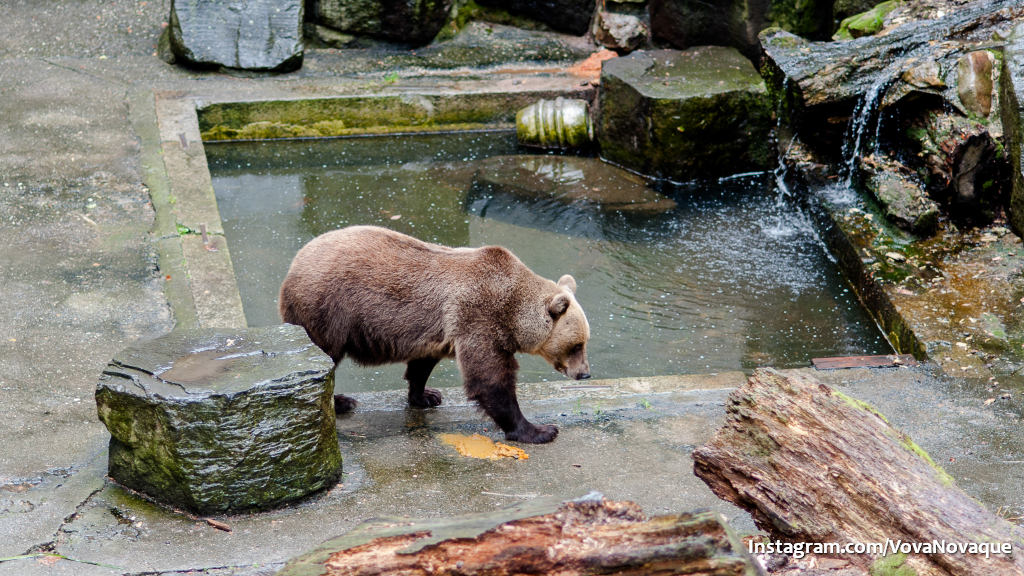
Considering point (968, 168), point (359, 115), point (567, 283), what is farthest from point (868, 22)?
point (567, 283)

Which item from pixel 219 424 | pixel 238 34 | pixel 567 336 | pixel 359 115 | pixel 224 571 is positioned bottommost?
pixel 224 571

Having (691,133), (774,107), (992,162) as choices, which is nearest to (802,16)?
(774,107)

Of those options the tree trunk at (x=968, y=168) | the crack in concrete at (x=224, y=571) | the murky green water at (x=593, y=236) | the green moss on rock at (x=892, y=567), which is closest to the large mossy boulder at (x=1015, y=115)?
the tree trunk at (x=968, y=168)

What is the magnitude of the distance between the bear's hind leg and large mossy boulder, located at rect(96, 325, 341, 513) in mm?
1154

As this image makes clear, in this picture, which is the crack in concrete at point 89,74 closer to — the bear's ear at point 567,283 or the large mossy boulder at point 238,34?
the large mossy boulder at point 238,34

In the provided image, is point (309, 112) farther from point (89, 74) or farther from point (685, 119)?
point (685, 119)

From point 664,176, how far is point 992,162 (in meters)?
3.24

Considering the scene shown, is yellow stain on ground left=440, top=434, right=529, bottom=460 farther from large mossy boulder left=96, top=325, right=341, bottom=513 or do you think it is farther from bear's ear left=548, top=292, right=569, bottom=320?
large mossy boulder left=96, top=325, right=341, bottom=513

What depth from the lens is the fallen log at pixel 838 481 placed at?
317 centimetres

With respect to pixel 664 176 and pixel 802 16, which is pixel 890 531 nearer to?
pixel 664 176

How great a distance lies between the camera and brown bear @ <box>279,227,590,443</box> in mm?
5113

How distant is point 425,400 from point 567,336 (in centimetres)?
102

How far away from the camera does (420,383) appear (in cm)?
564

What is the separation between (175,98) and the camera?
10266mm
